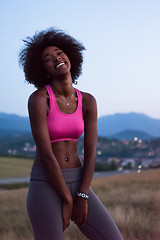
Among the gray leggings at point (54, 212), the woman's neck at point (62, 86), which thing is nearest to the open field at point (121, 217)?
the gray leggings at point (54, 212)

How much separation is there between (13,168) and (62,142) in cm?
2571

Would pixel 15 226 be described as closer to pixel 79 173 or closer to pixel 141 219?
pixel 141 219

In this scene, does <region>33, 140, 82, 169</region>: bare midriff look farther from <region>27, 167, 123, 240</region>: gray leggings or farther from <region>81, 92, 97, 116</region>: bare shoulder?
<region>81, 92, 97, 116</region>: bare shoulder

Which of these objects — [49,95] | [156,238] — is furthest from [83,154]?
[156,238]

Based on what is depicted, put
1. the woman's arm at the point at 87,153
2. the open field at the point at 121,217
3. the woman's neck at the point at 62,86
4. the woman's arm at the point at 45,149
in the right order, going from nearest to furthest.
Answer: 1. the woman's arm at the point at 45,149
2. the woman's arm at the point at 87,153
3. the woman's neck at the point at 62,86
4. the open field at the point at 121,217

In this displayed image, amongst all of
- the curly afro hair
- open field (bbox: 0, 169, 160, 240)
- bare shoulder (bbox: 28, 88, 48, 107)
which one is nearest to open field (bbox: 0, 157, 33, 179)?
open field (bbox: 0, 169, 160, 240)

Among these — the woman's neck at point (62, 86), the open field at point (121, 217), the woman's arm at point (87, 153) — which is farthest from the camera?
the open field at point (121, 217)

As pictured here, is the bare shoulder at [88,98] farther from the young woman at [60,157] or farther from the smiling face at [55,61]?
the smiling face at [55,61]

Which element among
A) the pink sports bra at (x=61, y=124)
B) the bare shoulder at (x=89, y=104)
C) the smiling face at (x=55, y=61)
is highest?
the smiling face at (x=55, y=61)

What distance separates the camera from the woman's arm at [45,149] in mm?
2664

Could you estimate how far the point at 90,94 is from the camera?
307 centimetres

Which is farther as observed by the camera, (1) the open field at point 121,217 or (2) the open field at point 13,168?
(2) the open field at point 13,168

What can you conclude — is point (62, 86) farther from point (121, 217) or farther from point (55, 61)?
point (121, 217)

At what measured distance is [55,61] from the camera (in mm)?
2951
